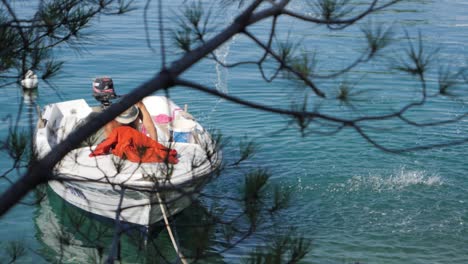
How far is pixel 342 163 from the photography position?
7.92m

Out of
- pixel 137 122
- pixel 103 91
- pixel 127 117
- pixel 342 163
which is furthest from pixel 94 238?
pixel 342 163

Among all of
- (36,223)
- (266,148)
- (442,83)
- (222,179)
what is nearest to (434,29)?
(266,148)

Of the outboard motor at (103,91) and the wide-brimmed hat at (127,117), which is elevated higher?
the outboard motor at (103,91)

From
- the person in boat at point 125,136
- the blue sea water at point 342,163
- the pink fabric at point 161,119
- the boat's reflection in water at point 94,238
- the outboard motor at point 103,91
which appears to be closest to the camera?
the boat's reflection in water at point 94,238

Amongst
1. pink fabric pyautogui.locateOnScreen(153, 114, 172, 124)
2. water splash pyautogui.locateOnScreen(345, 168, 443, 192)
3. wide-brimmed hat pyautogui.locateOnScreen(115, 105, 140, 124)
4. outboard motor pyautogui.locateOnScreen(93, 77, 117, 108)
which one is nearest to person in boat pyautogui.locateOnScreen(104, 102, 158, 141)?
wide-brimmed hat pyautogui.locateOnScreen(115, 105, 140, 124)

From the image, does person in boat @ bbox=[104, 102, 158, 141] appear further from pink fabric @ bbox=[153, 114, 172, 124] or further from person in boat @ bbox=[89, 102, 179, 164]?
pink fabric @ bbox=[153, 114, 172, 124]

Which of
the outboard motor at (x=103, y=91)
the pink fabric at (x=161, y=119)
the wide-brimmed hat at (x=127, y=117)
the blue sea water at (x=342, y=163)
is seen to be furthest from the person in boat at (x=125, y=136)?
the pink fabric at (x=161, y=119)

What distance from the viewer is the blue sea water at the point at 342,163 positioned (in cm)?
613

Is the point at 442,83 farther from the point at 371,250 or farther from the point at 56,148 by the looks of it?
the point at 371,250

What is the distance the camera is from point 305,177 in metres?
7.50

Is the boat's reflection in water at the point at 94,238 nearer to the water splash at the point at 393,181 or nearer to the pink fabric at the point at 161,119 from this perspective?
the pink fabric at the point at 161,119

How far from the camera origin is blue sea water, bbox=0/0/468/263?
6.13 meters

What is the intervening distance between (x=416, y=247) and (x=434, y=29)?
9.18 m

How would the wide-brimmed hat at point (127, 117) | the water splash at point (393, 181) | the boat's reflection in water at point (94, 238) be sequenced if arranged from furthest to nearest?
the water splash at point (393, 181)
the wide-brimmed hat at point (127, 117)
the boat's reflection in water at point (94, 238)
